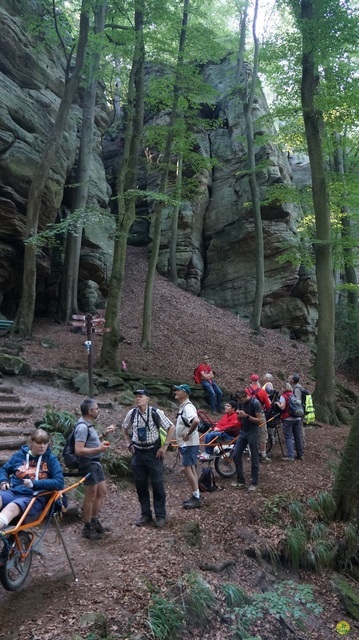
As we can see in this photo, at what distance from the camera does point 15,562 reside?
3.68m

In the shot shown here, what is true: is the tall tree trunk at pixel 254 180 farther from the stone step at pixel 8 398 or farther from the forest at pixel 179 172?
the stone step at pixel 8 398

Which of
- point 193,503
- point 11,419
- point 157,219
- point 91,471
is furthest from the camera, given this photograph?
point 157,219

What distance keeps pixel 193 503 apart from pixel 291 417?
3523mm

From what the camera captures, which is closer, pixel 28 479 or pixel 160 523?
pixel 28 479

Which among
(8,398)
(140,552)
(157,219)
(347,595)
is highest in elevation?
(157,219)

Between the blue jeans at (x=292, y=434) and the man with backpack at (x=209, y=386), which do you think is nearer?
the blue jeans at (x=292, y=434)

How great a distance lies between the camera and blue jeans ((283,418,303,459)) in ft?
29.7

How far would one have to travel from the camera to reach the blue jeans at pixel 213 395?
1212 cm

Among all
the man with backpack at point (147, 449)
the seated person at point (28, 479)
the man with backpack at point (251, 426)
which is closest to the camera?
the seated person at point (28, 479)

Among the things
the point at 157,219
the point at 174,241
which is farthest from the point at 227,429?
the point at 174,241

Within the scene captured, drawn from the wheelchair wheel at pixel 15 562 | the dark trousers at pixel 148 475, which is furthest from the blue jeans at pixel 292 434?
the wheelchair wheel at pixel 15 562

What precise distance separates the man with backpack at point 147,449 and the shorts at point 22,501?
1.62 meters

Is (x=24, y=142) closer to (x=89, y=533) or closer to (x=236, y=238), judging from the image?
(x=236, y=238)

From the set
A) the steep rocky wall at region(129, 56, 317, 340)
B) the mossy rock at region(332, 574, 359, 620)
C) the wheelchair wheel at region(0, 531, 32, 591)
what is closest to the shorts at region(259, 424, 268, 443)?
the mossy rock at region(332, 574, 359, 620)
